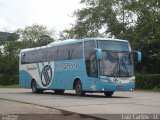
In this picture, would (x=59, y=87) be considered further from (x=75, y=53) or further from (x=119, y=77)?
(x=119, y=77)

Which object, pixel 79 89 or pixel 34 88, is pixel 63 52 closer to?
pixel 79 89

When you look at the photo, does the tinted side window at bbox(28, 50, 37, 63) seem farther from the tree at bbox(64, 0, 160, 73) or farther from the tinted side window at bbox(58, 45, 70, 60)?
the tree at bbox(64, 0, 160, 73)

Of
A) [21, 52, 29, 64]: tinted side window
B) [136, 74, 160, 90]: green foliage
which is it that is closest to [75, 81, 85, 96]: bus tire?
[21, 52, 29, 64]: tinted side window

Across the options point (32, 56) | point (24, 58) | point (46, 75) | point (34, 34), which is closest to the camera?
point (46, 75)

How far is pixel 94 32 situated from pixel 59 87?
37.7 m

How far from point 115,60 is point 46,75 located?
774 cm

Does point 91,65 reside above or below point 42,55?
below

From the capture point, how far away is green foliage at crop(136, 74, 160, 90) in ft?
139

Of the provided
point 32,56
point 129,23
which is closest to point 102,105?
point 32,56

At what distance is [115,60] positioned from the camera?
85.9 feet

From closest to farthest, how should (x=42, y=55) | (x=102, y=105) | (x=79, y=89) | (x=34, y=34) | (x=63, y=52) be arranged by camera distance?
(x=102, y=105) → (x=79, y=89) → (x=63, y=52) → (x=42, y=55) → (x=34, y=34)

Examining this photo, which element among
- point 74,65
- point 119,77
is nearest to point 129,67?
point 119,77

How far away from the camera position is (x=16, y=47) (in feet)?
297

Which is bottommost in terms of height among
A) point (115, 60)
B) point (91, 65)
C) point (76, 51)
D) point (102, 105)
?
point (102, 105)
